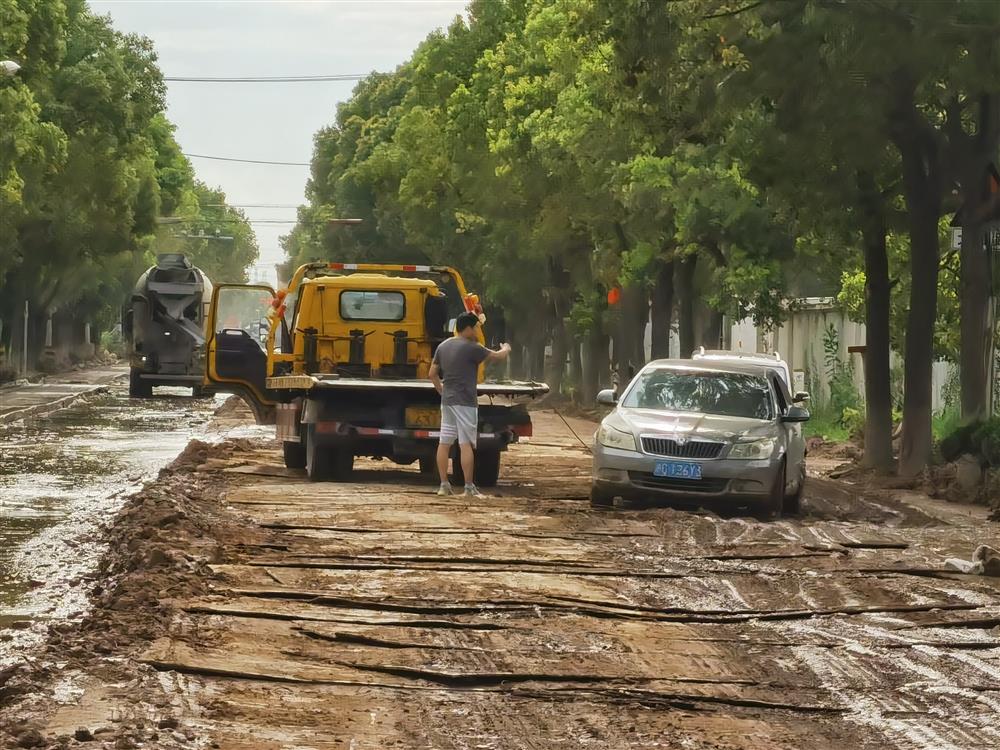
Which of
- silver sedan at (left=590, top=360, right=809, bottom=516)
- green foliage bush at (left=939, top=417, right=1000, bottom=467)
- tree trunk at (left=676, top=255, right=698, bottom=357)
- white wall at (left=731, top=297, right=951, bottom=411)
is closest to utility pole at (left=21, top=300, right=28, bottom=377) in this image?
white wall at (left=731, top=297, right=951, bottom=411)

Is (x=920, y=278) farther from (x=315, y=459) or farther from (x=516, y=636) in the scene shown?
(x=516, y=636)

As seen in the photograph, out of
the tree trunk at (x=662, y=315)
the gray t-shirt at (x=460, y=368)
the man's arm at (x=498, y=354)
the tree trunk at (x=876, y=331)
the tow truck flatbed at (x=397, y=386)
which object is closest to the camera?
the man's arm at (x=498, y=354)

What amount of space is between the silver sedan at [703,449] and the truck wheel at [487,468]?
6.80ft

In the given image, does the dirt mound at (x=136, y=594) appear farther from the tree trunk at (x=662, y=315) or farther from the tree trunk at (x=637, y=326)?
the tree trunk at (x=637, y=326)

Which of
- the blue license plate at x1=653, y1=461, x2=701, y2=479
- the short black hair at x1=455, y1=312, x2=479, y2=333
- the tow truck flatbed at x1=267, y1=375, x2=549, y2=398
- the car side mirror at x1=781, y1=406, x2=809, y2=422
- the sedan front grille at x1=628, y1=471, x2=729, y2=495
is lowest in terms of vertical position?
the sedan front grille at x1=628, y1=471, x2=729, y2=495

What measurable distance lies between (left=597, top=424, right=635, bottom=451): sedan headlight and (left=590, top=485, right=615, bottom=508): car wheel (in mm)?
442

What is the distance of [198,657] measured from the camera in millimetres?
8859

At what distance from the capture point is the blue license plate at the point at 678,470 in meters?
17.5

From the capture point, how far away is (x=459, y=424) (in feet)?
62.2

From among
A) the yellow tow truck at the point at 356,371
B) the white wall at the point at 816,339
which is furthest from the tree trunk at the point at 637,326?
the yellow tow truck at the point at 356,371

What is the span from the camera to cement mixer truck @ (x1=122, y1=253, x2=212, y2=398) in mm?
46938

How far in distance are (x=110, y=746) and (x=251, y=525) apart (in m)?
8.54

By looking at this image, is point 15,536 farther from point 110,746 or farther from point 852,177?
point 852,177

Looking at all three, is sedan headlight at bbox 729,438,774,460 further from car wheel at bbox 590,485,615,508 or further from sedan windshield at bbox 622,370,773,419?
Result: car wheel at bbox 590,485,615,508
